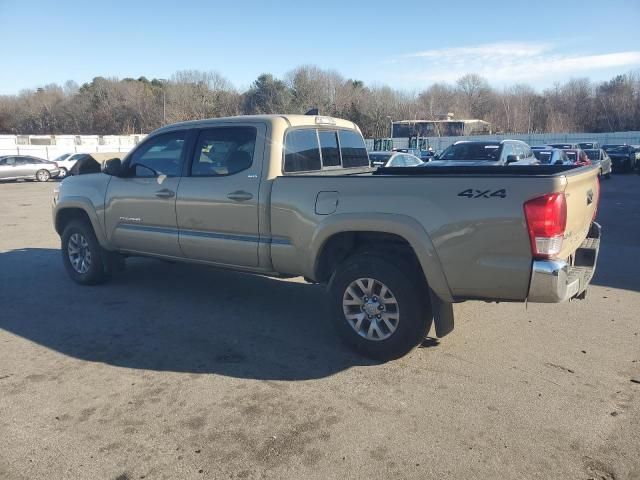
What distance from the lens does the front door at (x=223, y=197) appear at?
516 cm

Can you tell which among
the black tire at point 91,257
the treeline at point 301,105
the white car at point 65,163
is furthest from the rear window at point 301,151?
the treeline at point 301,105

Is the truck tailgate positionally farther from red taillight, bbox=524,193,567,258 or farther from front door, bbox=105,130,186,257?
front door, bbox=105,130,186,257

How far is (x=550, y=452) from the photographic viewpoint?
3180 millimetres

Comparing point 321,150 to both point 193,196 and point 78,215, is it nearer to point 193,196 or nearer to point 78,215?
point 193,196

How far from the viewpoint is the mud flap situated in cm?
432

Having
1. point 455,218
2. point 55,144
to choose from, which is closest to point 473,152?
point 455,218

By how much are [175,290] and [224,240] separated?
170cm

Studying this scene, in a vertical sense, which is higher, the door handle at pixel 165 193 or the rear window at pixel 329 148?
the rear window at pixel 329 148

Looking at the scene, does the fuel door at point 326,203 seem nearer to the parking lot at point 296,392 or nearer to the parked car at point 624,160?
the parking lot at point 296,392

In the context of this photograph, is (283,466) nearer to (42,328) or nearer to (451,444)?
(451,444)

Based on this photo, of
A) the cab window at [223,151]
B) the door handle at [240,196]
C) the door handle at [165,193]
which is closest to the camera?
the door handle at [240,196]

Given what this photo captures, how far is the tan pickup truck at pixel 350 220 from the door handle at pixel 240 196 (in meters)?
0.02

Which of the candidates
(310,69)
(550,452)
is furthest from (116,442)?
(310,69)

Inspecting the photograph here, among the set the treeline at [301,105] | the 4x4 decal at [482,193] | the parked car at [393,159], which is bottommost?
the 4x4 decal at [482,193]
